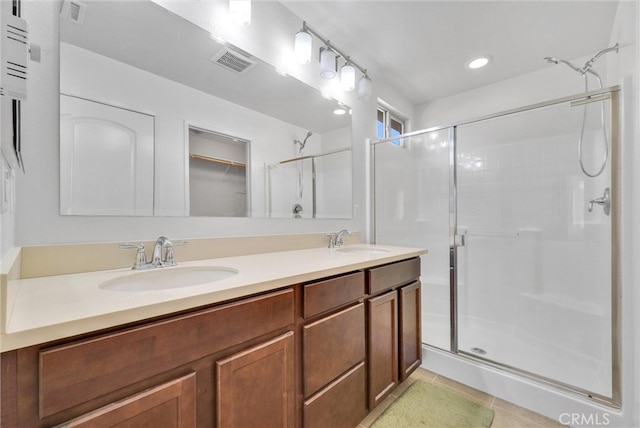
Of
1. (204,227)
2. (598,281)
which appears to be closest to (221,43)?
(204,227)

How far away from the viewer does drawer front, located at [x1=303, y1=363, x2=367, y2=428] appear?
997mm

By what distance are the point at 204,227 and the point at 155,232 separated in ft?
0.70

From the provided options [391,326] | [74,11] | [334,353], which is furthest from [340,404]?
[74,11]

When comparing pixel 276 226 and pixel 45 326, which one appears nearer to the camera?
pixel 45 326

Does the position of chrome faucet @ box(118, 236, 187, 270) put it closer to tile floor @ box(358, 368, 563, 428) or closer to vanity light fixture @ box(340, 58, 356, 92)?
tile floor @ box(358, 368, 563, 428)

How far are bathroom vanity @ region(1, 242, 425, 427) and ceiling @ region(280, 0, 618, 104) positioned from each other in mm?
1565

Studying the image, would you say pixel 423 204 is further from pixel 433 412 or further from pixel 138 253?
pixel 138 253

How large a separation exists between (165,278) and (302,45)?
149 centimetres

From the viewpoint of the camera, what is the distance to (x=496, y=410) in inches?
57.7

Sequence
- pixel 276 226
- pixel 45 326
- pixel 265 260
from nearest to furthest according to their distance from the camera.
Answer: pixel 45 326
pixel 265 260
pixel 276 226

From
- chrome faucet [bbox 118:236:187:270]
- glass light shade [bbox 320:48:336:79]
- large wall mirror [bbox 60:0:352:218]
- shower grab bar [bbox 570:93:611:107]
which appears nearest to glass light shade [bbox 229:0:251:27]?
large wall mirror [bbox 60:0:352:218]

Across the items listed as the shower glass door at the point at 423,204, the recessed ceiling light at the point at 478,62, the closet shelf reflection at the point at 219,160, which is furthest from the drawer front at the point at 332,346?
the recessed ceiling light at the point at 478,62

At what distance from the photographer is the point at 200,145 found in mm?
1282

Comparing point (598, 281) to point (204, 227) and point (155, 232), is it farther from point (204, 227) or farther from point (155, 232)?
point (155, 232)
